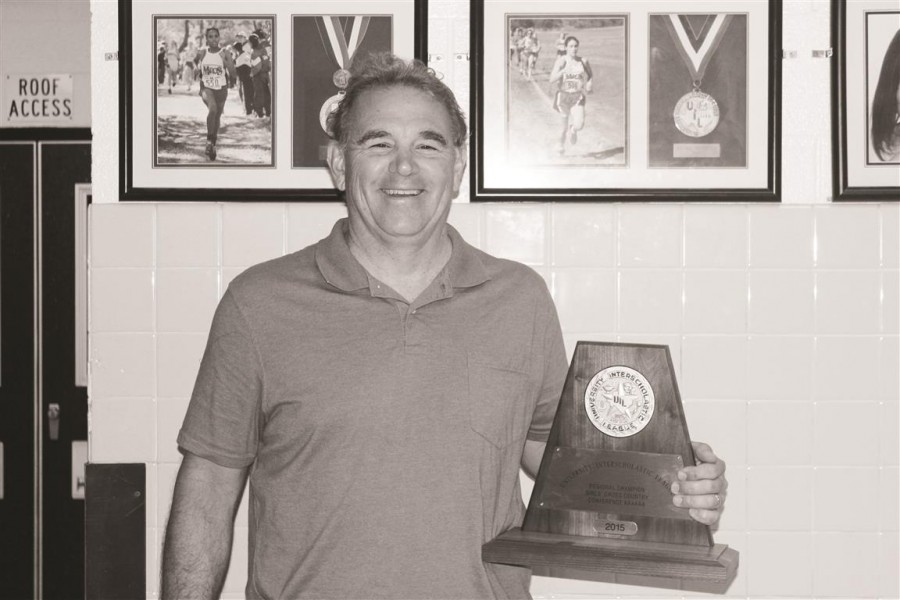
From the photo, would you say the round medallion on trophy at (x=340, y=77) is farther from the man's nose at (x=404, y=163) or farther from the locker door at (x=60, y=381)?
the locker door at (x=60, y=381)

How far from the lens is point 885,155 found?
219cm

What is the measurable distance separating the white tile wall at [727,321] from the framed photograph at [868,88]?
0.05 meters

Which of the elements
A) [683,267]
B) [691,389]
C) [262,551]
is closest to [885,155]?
[683,267]

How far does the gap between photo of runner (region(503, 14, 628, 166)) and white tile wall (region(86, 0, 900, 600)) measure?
0.40ft

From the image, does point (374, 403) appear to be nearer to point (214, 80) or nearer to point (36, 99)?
point (214, 80)

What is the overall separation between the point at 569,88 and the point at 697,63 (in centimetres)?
30

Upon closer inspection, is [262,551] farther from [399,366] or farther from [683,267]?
[683,267]

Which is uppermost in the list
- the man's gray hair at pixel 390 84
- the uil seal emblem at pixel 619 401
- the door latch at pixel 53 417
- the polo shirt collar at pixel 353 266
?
the man's gray hair at pixel 390 84

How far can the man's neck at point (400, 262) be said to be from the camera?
5.68 ft

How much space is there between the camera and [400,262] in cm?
174

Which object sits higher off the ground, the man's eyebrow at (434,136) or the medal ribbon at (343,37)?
the medal ribbon at (343,37)

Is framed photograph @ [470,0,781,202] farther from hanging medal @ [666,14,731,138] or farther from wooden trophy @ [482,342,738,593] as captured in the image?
wooden trophy @ [482,342,738,593]

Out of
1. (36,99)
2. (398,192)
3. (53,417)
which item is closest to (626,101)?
(398,192)

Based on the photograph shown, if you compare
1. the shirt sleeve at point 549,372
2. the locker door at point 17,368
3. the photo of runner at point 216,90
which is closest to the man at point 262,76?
the photo of runner at point 216,90
